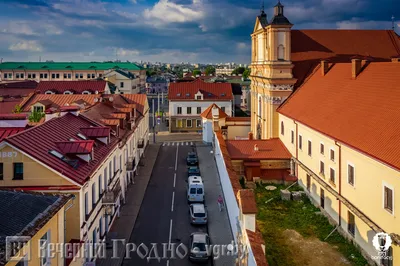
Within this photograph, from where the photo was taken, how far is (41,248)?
14102mm

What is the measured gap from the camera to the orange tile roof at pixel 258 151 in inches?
1454

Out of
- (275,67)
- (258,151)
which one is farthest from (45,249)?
(275,67)

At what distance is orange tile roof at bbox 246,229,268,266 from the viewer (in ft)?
47.5

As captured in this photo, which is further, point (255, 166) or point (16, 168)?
point (255, 166)

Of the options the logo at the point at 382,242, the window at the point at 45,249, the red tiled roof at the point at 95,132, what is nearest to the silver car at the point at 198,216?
the red tiled roof at the point at 95,132

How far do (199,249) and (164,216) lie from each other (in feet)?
24.8

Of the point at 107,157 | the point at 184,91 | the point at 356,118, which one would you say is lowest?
the point at 107,157

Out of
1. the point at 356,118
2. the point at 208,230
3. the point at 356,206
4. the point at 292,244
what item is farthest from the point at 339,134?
the point at 208,230

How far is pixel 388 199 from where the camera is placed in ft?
62.3

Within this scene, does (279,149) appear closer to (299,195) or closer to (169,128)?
(299,195)

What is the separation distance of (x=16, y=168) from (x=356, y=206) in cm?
1803

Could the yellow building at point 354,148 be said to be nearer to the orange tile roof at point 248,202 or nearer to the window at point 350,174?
the window at point 350,174

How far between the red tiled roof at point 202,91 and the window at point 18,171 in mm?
48488

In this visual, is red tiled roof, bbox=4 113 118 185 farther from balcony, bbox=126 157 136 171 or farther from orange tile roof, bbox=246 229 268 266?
balcony, bbox=126 157 136 171
